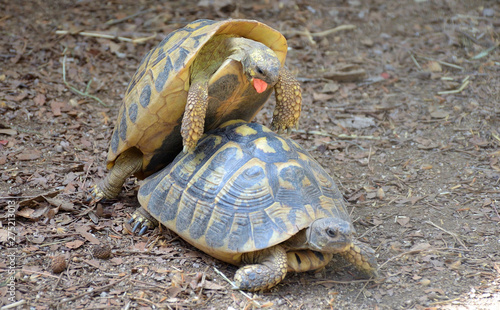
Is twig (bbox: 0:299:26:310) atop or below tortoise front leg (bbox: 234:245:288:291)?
atop

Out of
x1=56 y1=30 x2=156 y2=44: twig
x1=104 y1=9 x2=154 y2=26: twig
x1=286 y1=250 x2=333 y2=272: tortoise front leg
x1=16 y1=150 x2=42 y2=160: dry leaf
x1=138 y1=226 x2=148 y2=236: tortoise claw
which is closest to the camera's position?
x1=286 y1=250 x2=333 y2=272: tortoise front leg

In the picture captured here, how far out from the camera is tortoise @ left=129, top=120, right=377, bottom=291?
330cm

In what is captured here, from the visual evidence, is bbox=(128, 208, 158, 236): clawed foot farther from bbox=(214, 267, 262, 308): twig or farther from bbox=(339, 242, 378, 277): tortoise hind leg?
bbox=(339, 242, 378, 277): tortoise hind leg

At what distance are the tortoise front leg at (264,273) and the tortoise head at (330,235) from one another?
243 millimetres

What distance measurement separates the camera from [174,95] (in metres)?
3.70

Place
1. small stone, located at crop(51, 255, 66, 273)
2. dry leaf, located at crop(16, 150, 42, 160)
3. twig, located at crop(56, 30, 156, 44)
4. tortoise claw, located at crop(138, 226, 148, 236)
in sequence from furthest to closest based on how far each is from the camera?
twig, located at crop(56, 30, 156, 44)
dry leaf, located at crop(16, 150, 42, 160)
tortoise claw, located at crop(138, 226, 148, 236)
small stone, located at crop(51, 255, 66, 273)

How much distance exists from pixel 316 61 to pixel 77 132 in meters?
3.46

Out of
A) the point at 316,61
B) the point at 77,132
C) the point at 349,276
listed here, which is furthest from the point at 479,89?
the point at 77,132

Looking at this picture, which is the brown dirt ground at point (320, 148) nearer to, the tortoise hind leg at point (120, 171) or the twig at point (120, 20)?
the twig at point (120, 20)

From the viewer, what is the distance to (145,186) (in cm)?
402

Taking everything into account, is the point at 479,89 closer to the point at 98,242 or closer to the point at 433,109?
the point at 433,109

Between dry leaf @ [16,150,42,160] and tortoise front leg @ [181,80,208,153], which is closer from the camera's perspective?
tortoise front leg @ [181,80,208,153]

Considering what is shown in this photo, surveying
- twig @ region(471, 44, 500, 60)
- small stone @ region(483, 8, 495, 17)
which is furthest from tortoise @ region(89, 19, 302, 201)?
small stone @ region(483, 8, 495, 17)

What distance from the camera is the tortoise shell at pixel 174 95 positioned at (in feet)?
11.9
